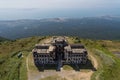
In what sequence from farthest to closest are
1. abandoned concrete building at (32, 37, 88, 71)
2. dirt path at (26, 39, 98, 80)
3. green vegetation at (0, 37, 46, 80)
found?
abandoned concrete building at (32, 37, 88, 71) → green vegetation at (0, 37, 46, 80) → dirt path at (26, 39, 98, 80)

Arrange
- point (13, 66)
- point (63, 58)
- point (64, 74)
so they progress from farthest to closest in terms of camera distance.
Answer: point (63, 58) < point (13, 66) < point (64, 74)

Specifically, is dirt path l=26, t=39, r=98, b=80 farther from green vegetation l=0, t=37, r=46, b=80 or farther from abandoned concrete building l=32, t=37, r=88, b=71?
abandoned concrete building l=32, t=37, r=88, b=71

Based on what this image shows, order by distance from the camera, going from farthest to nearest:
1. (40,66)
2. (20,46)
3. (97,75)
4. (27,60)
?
1. (20,46)
2. (27,60)
3. (40,66)
4. (97,75)

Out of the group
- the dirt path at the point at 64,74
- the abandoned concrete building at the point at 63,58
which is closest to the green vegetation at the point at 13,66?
the dirt path at the point at 64,74

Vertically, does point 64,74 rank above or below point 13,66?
below

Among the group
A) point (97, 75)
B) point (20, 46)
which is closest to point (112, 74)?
point (97, 75)

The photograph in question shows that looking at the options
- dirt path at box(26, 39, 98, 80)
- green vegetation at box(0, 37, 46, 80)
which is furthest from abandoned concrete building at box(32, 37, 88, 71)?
green vegetation at box(0, 37, 46, 80)


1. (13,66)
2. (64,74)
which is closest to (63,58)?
(64,74)

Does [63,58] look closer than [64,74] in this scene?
No

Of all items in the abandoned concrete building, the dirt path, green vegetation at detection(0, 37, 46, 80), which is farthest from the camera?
the abandoned concrete building

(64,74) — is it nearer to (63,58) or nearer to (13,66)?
(63,58)

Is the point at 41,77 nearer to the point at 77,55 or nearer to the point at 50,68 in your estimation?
the point at 50,68
